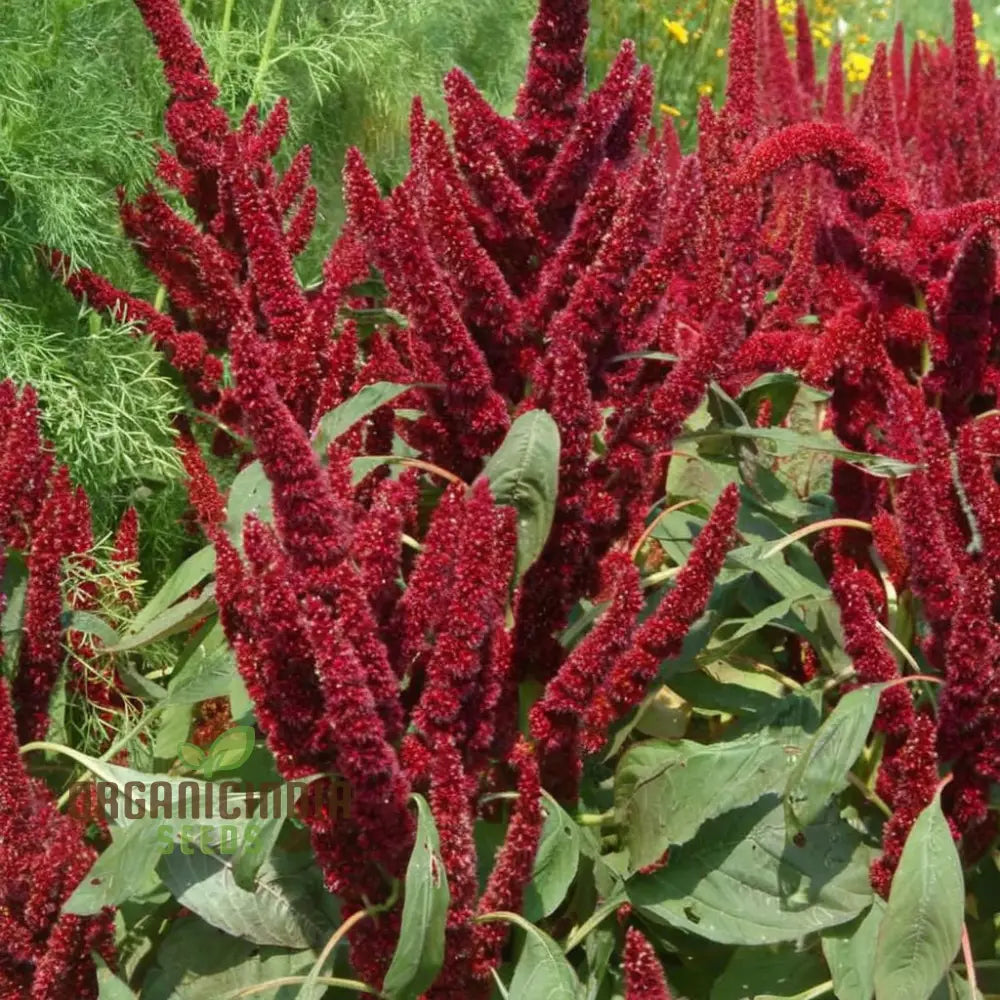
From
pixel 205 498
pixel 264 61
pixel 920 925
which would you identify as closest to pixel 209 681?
pixel 205 498

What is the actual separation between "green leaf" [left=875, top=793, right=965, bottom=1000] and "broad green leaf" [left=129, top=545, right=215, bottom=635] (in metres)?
0.70

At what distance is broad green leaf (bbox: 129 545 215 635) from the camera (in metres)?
1.43

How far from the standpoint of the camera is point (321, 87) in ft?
9.75

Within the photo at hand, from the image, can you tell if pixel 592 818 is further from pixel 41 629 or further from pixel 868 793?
pixel 41 629

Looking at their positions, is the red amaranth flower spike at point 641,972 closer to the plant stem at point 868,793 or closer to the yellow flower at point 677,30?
the plant stem at point 868,793

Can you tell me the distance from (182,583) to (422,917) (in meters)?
0.62

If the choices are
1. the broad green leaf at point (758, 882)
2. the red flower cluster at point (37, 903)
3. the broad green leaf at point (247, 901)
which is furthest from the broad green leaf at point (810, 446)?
the red flower cluster at point (37, 903)

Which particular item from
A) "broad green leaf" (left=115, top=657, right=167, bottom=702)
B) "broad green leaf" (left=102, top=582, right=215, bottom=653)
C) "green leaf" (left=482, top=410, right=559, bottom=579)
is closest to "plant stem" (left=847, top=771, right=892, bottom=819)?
"green leaf" (left=482, top=410, right=559, bottom=579)

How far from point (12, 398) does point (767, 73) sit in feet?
7.11

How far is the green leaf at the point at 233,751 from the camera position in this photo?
→ 1280mm

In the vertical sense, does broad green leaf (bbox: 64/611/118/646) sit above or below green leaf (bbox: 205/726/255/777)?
above

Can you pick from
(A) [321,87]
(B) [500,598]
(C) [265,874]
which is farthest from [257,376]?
(A) [321,87]

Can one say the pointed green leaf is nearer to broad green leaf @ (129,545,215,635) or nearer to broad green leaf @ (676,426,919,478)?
broad green leaf @ (129,545,215,635)

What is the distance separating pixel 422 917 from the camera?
93 centimetres
